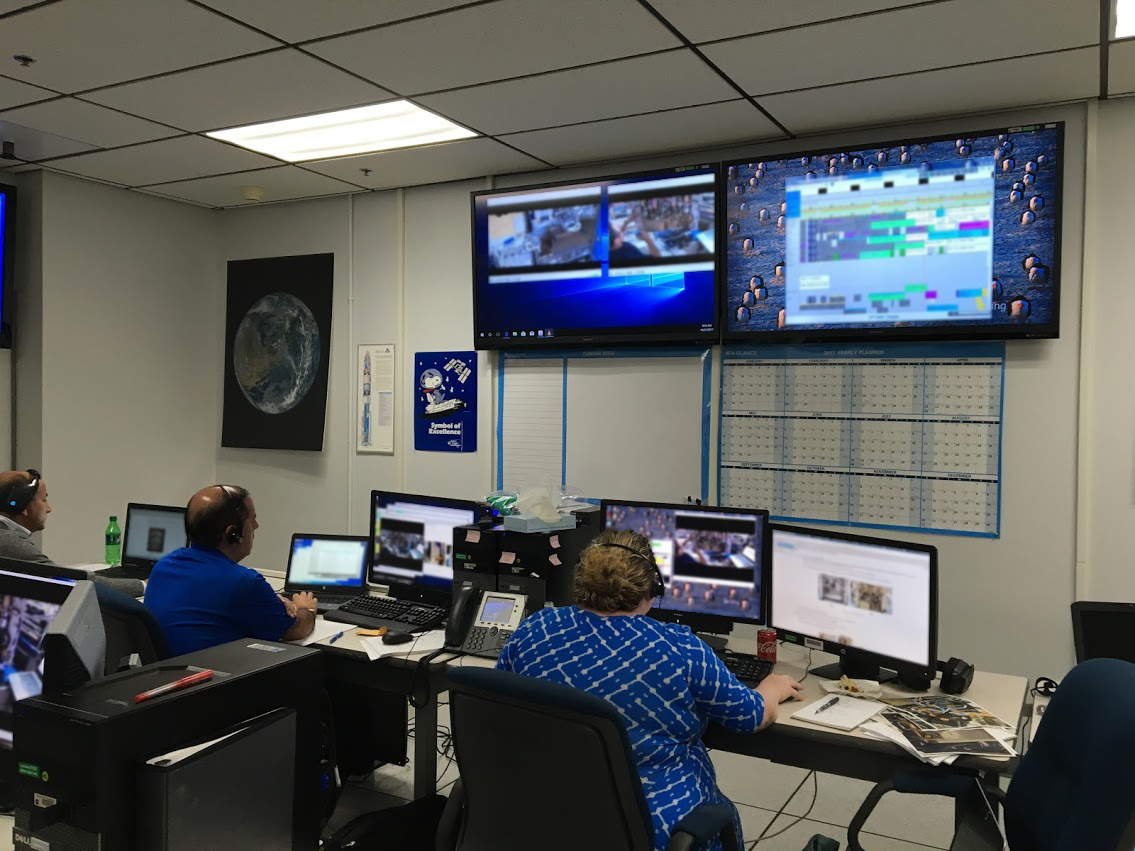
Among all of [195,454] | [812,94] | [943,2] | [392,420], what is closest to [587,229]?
[812,94]

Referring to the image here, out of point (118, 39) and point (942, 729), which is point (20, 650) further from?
point (942, 729)

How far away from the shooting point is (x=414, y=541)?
333 cm

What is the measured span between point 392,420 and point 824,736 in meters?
3.08

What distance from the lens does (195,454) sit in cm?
522

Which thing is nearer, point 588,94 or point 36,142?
point 588,94

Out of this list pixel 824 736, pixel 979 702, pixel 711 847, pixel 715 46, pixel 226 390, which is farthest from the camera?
pixel 226 390

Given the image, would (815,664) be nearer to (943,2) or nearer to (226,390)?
(943,2)

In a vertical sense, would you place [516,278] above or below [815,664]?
above

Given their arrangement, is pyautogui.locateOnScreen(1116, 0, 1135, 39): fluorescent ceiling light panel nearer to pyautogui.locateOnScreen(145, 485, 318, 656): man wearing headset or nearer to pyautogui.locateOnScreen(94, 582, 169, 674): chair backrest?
pyautogui.locateOnScreen(145, 485, 318, 656): man wearing headset

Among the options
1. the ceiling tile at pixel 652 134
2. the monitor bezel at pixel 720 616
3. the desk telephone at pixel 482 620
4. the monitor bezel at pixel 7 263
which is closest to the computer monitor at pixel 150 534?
the monitor bezel at pixel 7 263

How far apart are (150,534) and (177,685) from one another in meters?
2.50

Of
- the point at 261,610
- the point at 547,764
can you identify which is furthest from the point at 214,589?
Result: the point at 547,764

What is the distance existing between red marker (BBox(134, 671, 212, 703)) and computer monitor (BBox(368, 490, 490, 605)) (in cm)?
142

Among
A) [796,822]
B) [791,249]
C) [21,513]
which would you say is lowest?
[796,822]
